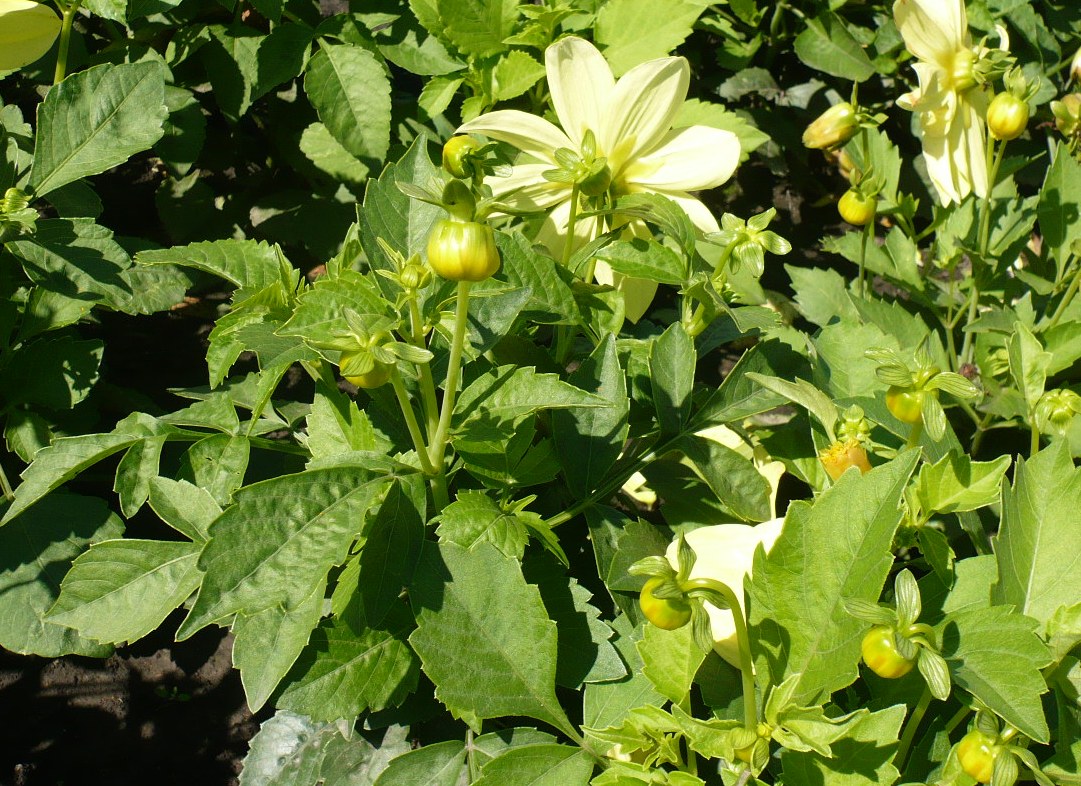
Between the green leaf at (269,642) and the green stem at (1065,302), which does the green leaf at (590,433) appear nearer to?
the green leaf at (269,642)

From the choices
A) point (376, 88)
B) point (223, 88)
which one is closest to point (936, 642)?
point (376, 88)

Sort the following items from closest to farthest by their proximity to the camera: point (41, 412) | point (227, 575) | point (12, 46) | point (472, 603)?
1. point (227, 575)
2. point (472, 603)
3. point (12, 46)
4. point (41, 412)

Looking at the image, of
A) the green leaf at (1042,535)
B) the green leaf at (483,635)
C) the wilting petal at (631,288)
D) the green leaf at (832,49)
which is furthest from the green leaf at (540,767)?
the green leaf at (832,49)

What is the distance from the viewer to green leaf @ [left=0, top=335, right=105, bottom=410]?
121 cm

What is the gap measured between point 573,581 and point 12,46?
89cm

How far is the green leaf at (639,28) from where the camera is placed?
1.35m

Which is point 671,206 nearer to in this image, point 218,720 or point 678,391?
point 678,391

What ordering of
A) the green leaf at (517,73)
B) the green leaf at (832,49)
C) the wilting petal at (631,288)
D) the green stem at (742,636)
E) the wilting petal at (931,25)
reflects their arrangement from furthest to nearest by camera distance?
the green leaf at (832,49), the green leaf at (517,73), the wilting petal at (931,25), the wilting petal at (631,288), the green stem at (742,636)

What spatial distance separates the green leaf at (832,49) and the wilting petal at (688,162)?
91 centimetres

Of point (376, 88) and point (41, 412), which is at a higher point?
point (376, 88)

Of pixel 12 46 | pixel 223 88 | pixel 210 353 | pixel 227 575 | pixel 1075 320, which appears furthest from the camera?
pixel 223 88

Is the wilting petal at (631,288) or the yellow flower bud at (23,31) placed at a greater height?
the yellow flower bud at (23,31)

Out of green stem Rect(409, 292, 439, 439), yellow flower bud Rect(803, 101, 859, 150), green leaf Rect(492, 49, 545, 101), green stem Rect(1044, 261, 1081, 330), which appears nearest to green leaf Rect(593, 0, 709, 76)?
green leaf Rect(492, 49, 545, 101)

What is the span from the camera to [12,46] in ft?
3.51
